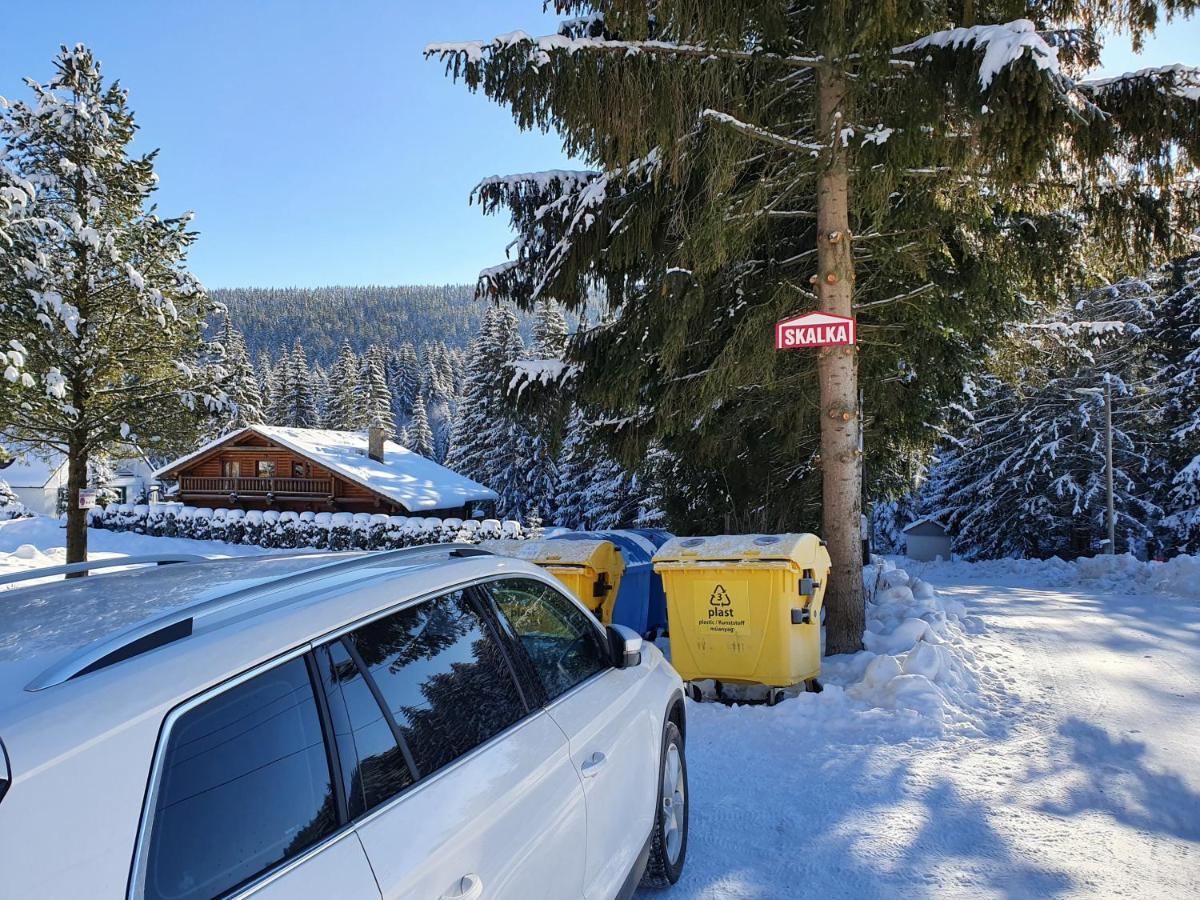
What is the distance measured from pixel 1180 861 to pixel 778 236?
7.26 metres

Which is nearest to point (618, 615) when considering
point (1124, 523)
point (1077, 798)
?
point (1077, 798)

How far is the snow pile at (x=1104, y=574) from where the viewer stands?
1263 cm

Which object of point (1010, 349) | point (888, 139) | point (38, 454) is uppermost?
point (888, 139)

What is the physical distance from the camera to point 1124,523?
26031mm

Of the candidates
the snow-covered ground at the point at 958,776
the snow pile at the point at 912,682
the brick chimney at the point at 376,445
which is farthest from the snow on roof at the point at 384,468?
the snow-covered ground at the point at 958,776

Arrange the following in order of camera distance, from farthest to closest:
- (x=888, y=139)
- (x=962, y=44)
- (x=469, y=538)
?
(x=469, y=538), (x=888, y=139), (x=962, y=44)

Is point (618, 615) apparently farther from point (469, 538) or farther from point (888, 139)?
point (469, 538)

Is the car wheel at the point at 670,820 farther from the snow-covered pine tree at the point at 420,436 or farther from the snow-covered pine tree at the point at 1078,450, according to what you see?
the snow-covered pine tree at the point at 420,436

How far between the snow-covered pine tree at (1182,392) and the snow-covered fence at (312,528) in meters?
20.2

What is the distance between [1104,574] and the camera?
15898 millimetres

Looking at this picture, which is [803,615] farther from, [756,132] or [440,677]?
[440,677]

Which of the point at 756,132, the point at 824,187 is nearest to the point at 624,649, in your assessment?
the point at 756,132

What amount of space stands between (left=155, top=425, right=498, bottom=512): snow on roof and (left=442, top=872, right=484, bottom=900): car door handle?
29.6 m

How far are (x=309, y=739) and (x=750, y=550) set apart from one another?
4664 millimetres
